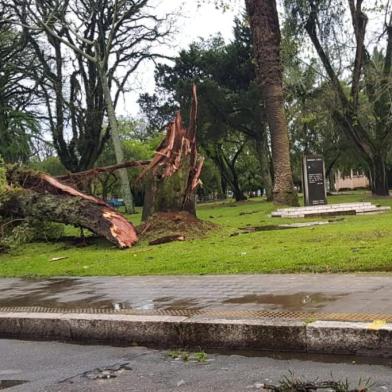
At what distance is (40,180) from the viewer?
17.3 metres

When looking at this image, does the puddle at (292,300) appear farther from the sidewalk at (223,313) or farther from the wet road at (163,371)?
the wet road at (163,371)

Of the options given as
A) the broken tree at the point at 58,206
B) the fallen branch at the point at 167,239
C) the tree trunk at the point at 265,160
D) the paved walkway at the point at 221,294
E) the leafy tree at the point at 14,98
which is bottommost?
the paved walkway at the point at 221,294

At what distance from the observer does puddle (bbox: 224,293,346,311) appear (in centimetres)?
659

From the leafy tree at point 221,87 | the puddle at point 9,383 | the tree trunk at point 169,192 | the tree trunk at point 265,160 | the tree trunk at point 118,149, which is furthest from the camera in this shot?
the tree trunk at point 265,160

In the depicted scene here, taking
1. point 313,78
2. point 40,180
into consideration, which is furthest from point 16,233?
point 313,78

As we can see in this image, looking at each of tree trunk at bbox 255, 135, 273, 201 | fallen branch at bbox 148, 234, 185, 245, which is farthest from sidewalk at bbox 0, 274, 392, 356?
tree trunk at bbox 255, 135, 273, 201

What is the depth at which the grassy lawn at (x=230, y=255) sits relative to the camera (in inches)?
380

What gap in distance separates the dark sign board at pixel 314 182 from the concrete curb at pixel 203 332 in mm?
18023

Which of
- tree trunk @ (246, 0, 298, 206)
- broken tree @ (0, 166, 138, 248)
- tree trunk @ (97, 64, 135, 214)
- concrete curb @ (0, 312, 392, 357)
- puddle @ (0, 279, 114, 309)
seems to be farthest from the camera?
tree trunk @ (97, 64, 135, 214)

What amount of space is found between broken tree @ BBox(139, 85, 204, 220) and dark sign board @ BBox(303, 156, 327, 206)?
27.3ft

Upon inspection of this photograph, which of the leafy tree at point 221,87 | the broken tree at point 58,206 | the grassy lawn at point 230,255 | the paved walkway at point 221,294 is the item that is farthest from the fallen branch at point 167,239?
the leafy tree at point 221,87

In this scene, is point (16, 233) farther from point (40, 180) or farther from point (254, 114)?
point (254, 114)

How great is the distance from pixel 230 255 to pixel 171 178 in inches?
219

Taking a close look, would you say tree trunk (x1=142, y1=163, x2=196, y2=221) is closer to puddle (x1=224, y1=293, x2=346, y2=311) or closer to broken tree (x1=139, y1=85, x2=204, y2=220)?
broken tree (x1=139, y1=85, x2=204, y2=220)
